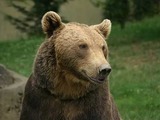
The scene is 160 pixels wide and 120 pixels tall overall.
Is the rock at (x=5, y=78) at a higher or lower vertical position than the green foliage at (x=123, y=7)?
higher

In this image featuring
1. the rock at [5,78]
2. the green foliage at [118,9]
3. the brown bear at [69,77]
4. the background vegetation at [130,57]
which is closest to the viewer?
the brown bear at [69,77]

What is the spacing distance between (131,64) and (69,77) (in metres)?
8.05

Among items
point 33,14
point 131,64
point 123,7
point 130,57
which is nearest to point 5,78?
point 131,64

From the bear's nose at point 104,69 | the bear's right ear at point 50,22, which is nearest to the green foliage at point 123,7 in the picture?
the bear's right ear at point 50,22

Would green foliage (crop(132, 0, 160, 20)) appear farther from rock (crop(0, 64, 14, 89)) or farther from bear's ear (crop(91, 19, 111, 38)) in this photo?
bear's ear (crop(91, 19, 111, 38))

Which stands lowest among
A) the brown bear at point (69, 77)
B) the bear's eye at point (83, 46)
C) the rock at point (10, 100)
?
the rock at point (10, 100)

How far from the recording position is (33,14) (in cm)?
1627

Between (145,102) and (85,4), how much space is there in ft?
36.2

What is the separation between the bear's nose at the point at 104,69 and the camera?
4223mm

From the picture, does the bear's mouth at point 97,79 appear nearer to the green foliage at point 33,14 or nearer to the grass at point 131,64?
A: the grass at point 131,64

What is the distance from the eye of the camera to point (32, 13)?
16281 mm

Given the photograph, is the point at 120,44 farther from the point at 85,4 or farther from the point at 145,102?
the point at 145,102

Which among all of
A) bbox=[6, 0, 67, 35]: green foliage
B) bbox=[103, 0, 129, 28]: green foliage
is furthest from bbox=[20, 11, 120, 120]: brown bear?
bbox=[103, 0, 129, 28]: green foliage

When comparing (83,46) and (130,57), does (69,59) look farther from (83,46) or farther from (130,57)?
(130,57)
